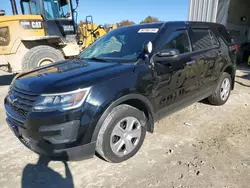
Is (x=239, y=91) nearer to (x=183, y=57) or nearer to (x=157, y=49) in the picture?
(x=183, y=57)

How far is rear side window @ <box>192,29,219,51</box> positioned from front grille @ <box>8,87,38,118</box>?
2718 mm

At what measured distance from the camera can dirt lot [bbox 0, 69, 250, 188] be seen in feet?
8.04

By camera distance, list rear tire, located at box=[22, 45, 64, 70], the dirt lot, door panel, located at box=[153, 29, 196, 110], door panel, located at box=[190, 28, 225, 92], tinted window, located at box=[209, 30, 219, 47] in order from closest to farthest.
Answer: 1. the dirt lot
2. door panel, located at box=[153, 29, 196, 110]
3. door panel, located at box=[190, 28, 225, 92]
4. tinted window, located at box=[209, 30, 219, 47]
5. rear tire, located at box=[22, 45, 64, 70]

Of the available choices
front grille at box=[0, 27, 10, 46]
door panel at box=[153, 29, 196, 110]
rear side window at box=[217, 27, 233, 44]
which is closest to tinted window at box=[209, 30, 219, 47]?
rear side window at box=[217, 27, 233, 44]

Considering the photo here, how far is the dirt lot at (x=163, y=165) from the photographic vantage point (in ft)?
8.04

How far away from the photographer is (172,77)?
3135 mm

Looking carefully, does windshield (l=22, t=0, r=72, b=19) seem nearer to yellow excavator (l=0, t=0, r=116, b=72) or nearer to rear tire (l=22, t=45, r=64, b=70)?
yellow excavator (l=0, t=0, r=116, b=72)

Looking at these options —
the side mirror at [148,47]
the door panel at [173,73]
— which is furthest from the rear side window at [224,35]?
the side mirror at [148,47]

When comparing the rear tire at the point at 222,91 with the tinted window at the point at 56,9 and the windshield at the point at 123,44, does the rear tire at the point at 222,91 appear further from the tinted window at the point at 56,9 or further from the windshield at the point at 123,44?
the tinted window at the point at 56,9

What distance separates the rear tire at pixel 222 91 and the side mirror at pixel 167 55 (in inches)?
75.6

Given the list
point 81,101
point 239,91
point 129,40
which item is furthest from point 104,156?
point 239,91

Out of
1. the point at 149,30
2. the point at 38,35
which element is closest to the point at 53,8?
the point at 38,35

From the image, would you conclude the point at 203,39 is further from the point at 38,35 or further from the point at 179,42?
the point at 38,35

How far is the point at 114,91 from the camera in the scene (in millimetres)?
2438
